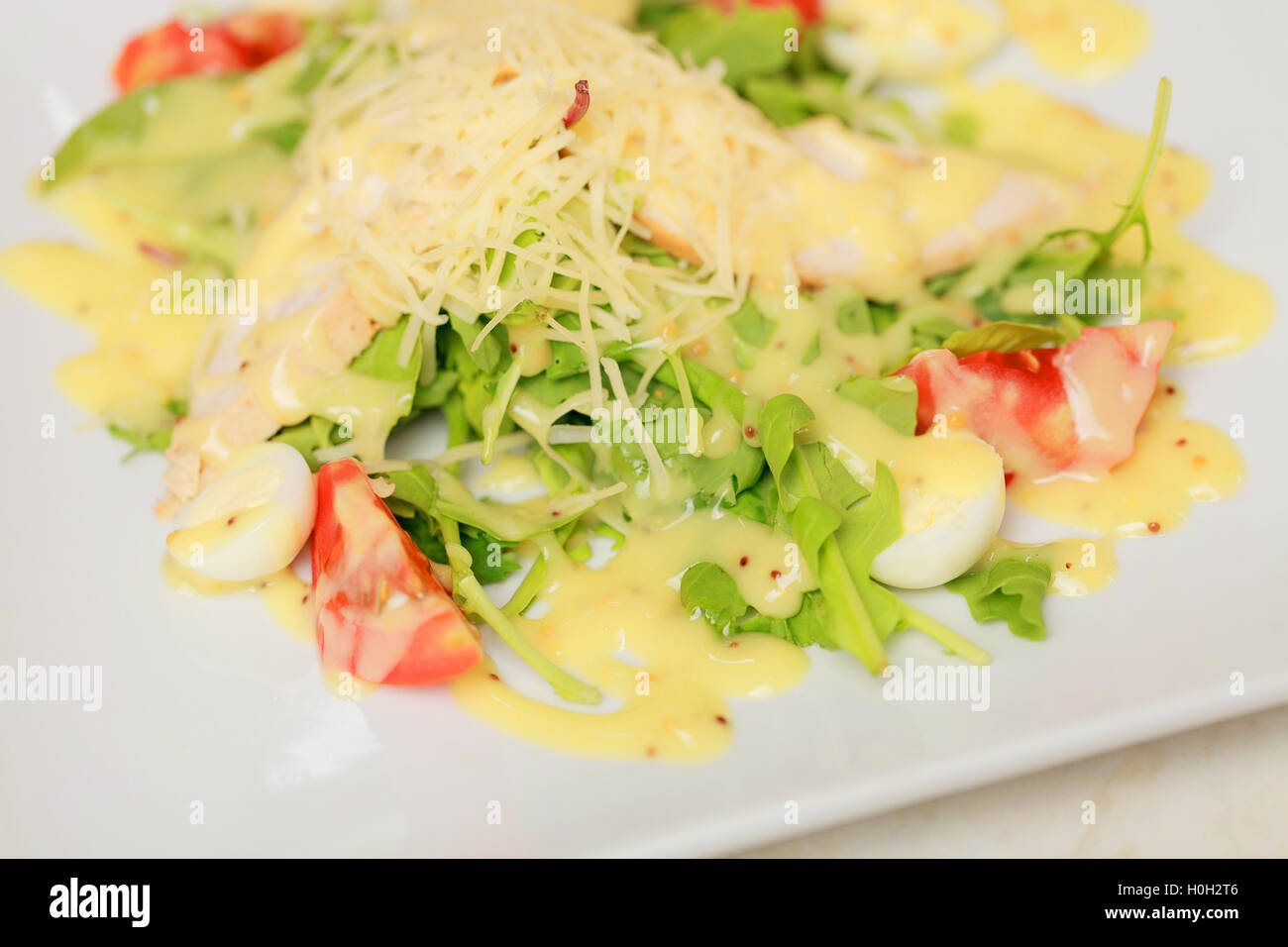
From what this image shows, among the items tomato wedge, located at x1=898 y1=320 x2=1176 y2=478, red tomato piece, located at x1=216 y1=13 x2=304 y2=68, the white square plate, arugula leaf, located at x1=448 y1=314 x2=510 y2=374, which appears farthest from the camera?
red tomato piece, located at x1=216 y1=13 x2=304 y2=68

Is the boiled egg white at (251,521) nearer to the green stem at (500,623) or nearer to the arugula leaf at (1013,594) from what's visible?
the green stem at (500,623)

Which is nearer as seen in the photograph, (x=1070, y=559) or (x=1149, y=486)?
(x=1070, y=559)

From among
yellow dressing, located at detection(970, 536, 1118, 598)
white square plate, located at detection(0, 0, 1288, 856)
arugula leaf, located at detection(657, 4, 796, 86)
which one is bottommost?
white square plate, located at detection(0, 0, 1288, 856)

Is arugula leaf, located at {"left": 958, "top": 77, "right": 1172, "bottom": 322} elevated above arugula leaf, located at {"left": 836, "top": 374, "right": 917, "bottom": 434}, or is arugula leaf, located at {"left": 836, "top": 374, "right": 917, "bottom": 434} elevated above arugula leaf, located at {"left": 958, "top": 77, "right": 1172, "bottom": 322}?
arugula leaf, located at {"left": 958, "top": 77, "right": 1172, "bottom": 322}

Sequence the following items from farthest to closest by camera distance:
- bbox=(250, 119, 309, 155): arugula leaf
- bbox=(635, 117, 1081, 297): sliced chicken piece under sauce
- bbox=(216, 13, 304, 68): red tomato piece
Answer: bbox=(216, 13, 304, 68): red tomato piece
bbox=(250, 119, 309, 155): arugula leaf
bbox=(635, 117, 1081, 297): sliced chicken piece under sauce

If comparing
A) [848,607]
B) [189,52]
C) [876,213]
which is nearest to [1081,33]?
[876,213]

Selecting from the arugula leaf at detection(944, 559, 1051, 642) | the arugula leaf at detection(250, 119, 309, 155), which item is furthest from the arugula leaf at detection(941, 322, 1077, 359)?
the arugula leaf at detection(250, 119, 309, 155)

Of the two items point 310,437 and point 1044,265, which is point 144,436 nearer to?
point 310,437

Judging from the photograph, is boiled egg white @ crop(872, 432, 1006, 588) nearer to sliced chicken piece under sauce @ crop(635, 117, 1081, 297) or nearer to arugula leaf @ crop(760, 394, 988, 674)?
arugula leaf @ crop(760, 394, 988, 674)
